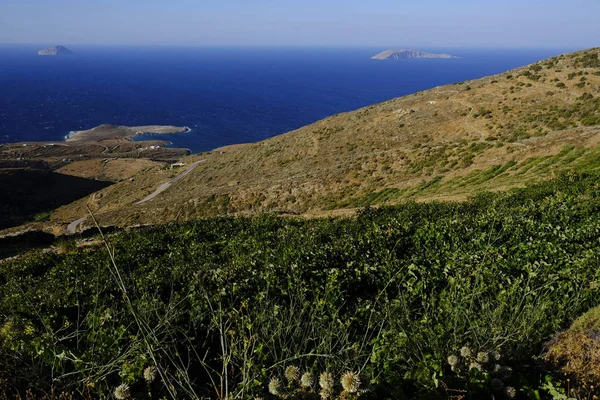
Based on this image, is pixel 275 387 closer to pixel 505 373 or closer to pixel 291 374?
pixel 291 374

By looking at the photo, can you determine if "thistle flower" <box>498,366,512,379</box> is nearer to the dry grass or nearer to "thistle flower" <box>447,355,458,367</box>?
"thistle flower" <box>447,355,458,367</box>

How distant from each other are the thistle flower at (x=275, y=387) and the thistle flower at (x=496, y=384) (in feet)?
6.55

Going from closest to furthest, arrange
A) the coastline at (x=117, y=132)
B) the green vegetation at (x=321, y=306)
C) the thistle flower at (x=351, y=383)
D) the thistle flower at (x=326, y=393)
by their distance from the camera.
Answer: the thistle flower at (x=351, y=383) → the thistle flower at (x=326, y=393) → the green vegetation at (x=321, y=306) → the coastline at (x=117, y=132)

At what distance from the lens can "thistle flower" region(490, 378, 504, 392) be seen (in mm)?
3562

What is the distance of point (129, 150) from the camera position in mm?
138750

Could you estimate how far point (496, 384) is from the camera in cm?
358

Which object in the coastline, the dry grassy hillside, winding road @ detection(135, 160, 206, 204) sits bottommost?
the coastline

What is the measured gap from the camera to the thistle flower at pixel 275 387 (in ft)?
11.3

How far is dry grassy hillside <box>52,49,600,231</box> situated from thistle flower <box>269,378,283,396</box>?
1705cm

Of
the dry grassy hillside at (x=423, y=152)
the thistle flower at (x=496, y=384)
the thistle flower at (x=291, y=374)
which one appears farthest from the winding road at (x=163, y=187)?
the thistle flower at (x=496, y=384)

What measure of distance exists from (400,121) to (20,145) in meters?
139

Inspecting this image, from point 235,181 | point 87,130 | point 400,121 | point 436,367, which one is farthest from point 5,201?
point 87,130

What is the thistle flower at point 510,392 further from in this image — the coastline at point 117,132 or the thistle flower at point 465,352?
the coastline at point 117,132

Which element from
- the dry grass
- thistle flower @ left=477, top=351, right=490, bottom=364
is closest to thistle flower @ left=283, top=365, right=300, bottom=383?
thistle flower @ left=477, top=351, right=490, bottom=364
